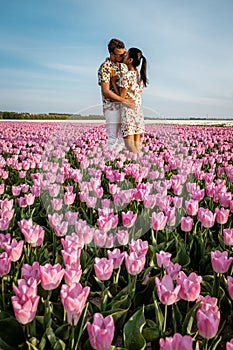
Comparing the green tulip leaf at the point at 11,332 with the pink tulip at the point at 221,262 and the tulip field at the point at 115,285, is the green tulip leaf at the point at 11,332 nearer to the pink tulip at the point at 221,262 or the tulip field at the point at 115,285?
the tulip field at the point at 115,285

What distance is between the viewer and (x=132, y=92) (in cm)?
614

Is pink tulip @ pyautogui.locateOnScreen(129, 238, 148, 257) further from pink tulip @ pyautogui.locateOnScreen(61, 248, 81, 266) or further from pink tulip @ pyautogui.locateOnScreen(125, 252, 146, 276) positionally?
pink tulip @ pyautogui.locateOnScreen(61, 248, 81, 266)

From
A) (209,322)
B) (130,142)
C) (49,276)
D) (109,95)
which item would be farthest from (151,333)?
(130,142)

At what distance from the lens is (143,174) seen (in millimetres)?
3969

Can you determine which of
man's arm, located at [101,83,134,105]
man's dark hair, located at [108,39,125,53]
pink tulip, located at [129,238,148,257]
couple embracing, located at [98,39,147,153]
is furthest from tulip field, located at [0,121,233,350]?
man's dark hair, located at [108,39,125,53]

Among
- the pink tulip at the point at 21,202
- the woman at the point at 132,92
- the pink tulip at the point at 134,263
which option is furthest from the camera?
the woman at the point at 132,92

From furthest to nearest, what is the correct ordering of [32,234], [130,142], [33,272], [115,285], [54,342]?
[130,142]
[32,234]
[115,285]
[33,272]
[54,342]

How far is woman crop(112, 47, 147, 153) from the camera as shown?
605cm

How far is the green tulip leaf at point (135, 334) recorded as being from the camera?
1489mm

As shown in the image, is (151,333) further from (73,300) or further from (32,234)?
(32,234)

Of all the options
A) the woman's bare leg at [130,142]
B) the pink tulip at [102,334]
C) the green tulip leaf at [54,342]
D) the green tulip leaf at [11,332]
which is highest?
the woman's bare leg at [130,142]

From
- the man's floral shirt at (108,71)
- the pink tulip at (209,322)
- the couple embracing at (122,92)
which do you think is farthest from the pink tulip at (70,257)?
the man's floral shirt at (108,71)

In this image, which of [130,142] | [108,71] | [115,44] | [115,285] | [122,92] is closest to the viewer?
[115,285]

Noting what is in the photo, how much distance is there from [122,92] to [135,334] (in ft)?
16.4
